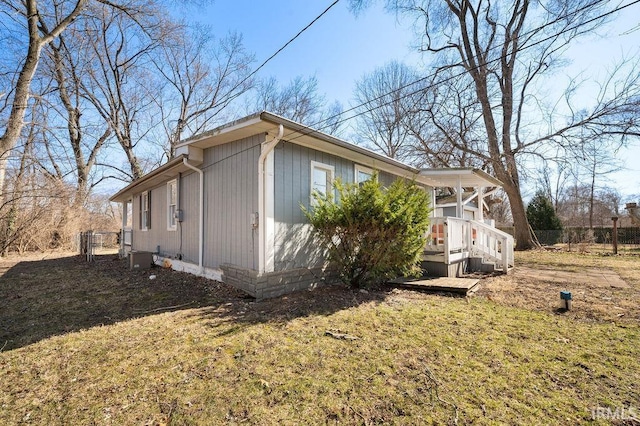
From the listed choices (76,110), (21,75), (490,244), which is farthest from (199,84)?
(490,244)

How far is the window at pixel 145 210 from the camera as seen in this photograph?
10.2 metres

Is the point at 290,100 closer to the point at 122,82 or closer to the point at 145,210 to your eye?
the point at 122,82

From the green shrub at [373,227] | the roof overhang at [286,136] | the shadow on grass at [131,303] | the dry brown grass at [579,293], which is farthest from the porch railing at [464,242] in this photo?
the shadow on grass at [131,303]

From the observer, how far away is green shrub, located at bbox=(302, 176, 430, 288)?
199 inches

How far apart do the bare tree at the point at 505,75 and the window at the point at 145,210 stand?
12.2 m

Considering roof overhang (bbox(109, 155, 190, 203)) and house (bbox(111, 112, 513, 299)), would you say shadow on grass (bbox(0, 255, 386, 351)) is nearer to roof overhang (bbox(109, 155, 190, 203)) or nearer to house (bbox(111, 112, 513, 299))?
house (bbox(111, 112, 513, 299))

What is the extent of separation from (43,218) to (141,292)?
479 inches

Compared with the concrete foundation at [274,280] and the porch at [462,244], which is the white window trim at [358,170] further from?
the concrete foundation at [274,280]

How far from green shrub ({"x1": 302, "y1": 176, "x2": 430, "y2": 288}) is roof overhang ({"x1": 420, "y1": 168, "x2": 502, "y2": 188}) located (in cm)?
405

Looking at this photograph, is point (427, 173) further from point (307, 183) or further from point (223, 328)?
point (223, 328)

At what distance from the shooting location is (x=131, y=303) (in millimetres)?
5109

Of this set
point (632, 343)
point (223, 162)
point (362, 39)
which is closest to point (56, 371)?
point (223, 162)

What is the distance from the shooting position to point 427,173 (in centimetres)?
921

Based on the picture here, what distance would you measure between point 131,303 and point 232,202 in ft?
7.82
